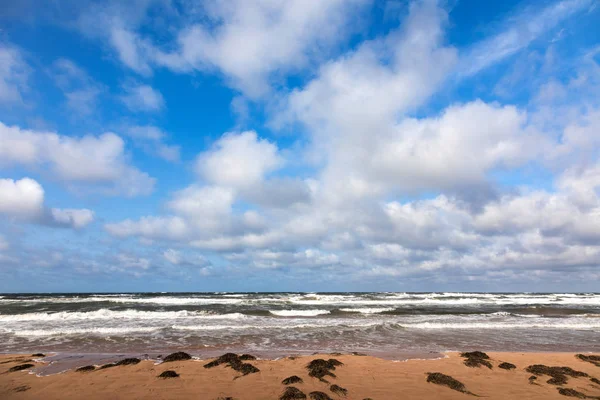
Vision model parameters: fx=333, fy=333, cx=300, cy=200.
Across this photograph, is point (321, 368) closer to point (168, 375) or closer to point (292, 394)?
point (292, 394)

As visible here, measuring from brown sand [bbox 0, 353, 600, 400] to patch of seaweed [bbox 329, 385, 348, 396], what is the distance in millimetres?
100

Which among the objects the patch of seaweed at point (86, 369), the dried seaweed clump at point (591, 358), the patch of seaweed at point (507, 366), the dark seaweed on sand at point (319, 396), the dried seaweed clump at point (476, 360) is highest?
the dark seaweed on sand at point (319, 396)

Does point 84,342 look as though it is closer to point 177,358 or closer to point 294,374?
point 177,358

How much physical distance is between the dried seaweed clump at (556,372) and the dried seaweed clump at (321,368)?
5.76m

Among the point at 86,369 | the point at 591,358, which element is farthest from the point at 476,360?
the point at 86,369

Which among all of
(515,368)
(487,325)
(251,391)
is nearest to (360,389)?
(251,391)

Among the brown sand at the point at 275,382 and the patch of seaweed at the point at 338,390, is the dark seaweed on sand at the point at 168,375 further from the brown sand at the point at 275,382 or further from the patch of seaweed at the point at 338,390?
the patch of seaweed at the point at 338,390

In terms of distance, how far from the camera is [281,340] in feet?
53.2

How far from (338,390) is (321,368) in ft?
5.32

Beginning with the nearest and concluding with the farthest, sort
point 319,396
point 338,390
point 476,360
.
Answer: point 319,396
point 338,390
point 476,360

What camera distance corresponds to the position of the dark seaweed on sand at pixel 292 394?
24.6 feet

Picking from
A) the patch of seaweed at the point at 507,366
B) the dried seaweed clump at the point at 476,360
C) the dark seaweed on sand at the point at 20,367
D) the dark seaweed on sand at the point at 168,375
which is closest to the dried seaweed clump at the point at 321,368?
the dark seaweed on sand at the point at 168,375

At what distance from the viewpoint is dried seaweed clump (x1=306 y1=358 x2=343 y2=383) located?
910cm

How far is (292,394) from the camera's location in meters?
7.61
